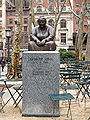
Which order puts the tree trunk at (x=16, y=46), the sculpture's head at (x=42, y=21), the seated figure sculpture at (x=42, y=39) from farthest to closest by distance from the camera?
1. the tree trunk at (x=16, y=46)
2. the sculpture's head at (x=42, y=21)
3. the seated figure sculpture at (x=42, y=39)

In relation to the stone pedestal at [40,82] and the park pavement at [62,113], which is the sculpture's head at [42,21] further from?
the park pavement at [62,113]

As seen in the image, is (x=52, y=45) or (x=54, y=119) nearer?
(x=54, y=119)

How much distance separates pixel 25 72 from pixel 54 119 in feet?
4.63

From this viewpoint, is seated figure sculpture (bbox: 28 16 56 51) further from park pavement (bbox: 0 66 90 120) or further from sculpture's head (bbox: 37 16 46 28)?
park pavement (bbox: 0 66 90 120)

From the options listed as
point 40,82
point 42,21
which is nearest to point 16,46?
point 42,21

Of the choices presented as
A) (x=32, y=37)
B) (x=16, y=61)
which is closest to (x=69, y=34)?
(x=16, y=61)

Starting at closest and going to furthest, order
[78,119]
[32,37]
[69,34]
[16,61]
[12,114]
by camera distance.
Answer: [78,119]
[12,114]
[32,37]
[16,61]
[69,34]

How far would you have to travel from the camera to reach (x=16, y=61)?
14.1 meters

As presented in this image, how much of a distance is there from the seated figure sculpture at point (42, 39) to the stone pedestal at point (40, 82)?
0.42 metres

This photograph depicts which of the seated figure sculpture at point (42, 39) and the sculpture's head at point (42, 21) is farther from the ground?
the sculpture's head at point (42, 21)

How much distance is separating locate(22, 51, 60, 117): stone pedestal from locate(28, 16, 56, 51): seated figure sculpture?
0.42 m

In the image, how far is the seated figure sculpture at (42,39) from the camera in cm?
639

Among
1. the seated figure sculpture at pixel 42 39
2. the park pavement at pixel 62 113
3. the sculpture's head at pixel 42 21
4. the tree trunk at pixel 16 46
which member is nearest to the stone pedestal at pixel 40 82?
the park pavement at pixel 62 113

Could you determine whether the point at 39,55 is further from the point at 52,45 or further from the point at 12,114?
the point at 12,114
